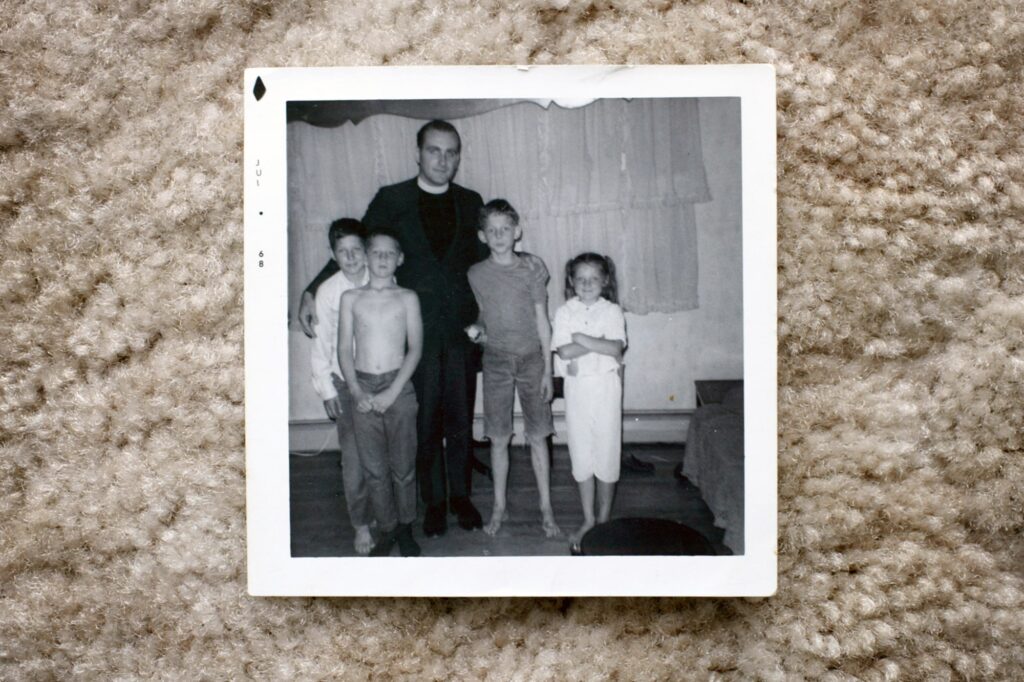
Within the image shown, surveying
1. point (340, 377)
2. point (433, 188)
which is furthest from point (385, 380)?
point (433, 188)

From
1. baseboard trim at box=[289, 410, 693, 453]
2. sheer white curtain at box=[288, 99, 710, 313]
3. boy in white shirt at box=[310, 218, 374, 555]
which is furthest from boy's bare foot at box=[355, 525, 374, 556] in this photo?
sheer white curtain at box=[288, 99, 710, 313]

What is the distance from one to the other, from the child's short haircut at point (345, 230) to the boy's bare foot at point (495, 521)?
0.21m

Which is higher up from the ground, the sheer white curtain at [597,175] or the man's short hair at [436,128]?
the man's short hair at [436,128]

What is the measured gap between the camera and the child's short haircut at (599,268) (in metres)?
0.49

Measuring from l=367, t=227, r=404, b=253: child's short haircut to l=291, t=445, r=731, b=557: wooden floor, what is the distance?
15 centimetres

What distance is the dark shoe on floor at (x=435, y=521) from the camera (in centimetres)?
50

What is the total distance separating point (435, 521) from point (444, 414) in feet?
0.24

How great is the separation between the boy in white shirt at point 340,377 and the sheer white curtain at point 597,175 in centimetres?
6

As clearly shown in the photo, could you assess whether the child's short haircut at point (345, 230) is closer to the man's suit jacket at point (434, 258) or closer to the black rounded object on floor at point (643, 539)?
the man's suit jacket at point (434, 258)

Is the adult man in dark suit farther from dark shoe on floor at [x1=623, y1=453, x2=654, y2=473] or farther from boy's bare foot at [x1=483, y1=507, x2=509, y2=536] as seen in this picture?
dark shoe on floor at [x1=623, y1=453, x2=654, y2=473]

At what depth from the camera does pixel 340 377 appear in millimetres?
500

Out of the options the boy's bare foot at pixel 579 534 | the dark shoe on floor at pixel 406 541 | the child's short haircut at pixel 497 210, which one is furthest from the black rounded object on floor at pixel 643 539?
the child's short haircut at pixel 497 210

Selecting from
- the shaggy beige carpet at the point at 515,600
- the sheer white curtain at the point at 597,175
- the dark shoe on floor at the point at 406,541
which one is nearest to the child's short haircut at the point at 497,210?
the sheer white curtain at the point at 597,175

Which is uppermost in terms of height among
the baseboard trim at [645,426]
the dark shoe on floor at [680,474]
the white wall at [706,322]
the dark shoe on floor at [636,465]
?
the white wall at [706,322]
